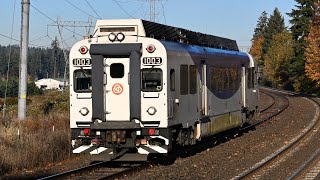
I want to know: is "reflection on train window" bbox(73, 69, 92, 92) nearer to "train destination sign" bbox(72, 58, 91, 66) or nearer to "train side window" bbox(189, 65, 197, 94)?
"train destination sign" bbox(72, 58, 91, 66)

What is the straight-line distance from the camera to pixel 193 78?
568 inches

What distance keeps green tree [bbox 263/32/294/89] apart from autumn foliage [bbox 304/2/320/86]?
28.5m

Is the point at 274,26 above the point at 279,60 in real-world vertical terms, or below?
above

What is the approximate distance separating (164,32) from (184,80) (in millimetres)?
1372

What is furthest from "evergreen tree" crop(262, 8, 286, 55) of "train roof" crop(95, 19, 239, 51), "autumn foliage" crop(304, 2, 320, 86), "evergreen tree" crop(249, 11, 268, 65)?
"train roof" crop(95, 19, 239, 51)

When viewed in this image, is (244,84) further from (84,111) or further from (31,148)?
(31,148)

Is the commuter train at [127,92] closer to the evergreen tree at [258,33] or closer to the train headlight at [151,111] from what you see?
the train headlight at [151,111]

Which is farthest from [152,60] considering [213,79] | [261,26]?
[261,26]

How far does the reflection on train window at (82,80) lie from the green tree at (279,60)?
249ft

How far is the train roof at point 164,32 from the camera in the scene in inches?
501

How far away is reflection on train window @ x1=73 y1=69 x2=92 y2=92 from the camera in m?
12.7

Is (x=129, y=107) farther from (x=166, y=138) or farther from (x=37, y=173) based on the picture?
(x=37, y=173)

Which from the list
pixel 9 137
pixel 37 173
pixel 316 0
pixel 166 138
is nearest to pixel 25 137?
pixel 9 137

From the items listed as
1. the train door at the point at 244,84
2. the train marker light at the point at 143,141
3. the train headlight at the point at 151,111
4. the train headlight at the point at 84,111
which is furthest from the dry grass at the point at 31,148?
the train door at the point at 244,84
